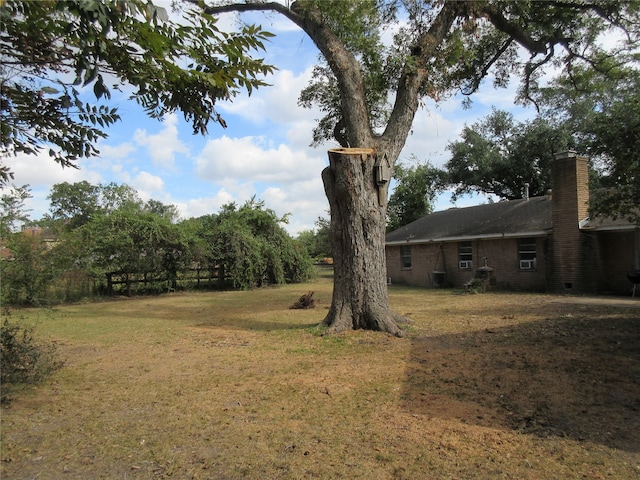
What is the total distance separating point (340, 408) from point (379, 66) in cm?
997

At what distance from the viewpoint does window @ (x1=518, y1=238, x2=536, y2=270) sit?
19625 millimetres

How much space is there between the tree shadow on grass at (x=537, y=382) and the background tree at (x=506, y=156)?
2629 cm

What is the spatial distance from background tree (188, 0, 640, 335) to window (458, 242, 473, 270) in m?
10.6

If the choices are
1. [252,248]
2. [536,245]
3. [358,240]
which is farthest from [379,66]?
[252,248]

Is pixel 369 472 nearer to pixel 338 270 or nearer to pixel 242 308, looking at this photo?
pixel 338 270

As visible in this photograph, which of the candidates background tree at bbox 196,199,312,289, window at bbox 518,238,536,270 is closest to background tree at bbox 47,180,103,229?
background tree at bbox 196,199,312,289

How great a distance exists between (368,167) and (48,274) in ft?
31.1

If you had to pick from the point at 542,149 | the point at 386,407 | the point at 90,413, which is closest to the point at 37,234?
the point at 90,413

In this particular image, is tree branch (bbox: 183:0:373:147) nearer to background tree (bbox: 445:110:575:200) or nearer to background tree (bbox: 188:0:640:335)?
background tree (bbox: 188:0:640:335)

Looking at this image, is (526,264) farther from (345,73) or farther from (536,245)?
(345,73)

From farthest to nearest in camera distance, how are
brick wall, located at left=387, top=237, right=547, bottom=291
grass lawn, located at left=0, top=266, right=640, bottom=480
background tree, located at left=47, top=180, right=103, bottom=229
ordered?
background tree, located at left=47, top=180, right=103, bottom=229, brick wall, located at left=387, top=237, right=547, bottom=291, grass lawn, located at left=0, top=266, right=640, bottom=480

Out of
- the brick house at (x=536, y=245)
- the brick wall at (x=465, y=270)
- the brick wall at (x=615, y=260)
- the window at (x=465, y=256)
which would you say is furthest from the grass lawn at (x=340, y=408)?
the window at (x=465, y=256)

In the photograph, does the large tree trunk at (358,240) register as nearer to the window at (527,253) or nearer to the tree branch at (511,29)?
the tree branch at (511,29)

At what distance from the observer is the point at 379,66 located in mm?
12031
